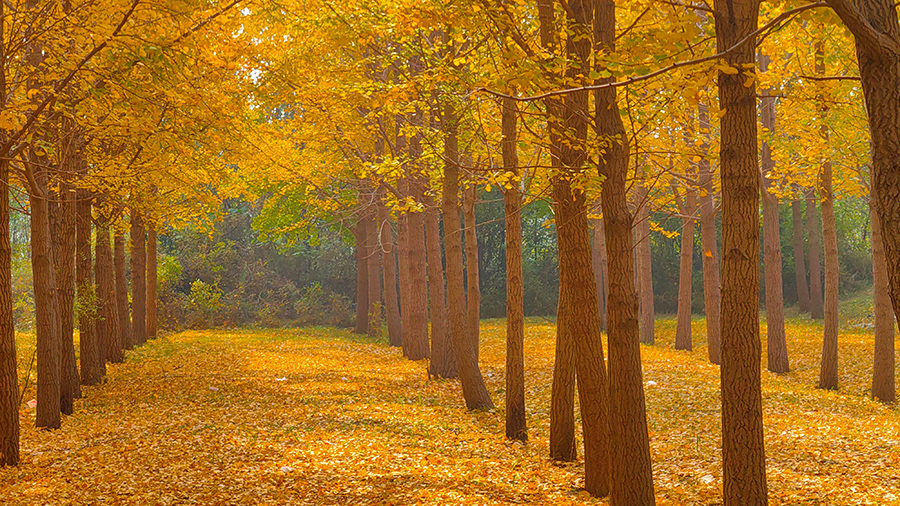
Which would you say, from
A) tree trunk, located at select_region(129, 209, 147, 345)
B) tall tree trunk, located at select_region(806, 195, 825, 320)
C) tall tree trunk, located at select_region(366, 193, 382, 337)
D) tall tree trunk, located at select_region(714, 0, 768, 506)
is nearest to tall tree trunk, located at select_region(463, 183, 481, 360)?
tall tree trunk, located at select_region(714, 0, 768, 506)

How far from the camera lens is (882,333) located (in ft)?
42.3

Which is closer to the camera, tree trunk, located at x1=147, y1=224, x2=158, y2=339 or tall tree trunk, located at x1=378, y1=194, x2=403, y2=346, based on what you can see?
tall tree trunk, located at x1=378, y1=194, x2=403, y2=346

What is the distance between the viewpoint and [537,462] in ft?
28.8

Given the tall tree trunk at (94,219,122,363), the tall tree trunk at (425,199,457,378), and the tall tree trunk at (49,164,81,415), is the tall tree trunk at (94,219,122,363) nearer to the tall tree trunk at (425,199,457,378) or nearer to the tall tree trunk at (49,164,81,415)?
the tall tree trunk at (49,164,81,415)

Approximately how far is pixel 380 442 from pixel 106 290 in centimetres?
908

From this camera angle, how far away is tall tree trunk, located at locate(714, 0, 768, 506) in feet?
16.2

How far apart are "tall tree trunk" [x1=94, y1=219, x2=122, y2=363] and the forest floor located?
67 cm

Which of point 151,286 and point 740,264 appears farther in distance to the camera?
point 151,286

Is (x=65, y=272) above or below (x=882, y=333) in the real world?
above

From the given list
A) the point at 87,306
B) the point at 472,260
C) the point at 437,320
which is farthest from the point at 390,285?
the point at 87,306

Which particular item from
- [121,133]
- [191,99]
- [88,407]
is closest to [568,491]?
[191,99]

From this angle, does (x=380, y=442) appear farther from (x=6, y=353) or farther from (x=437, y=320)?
(x=437, y=320)

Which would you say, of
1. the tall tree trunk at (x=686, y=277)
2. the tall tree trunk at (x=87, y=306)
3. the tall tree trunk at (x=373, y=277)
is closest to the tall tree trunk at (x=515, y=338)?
the tall tree trunk at (x=87, y=306)

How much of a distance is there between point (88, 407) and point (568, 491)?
8.72 meters
